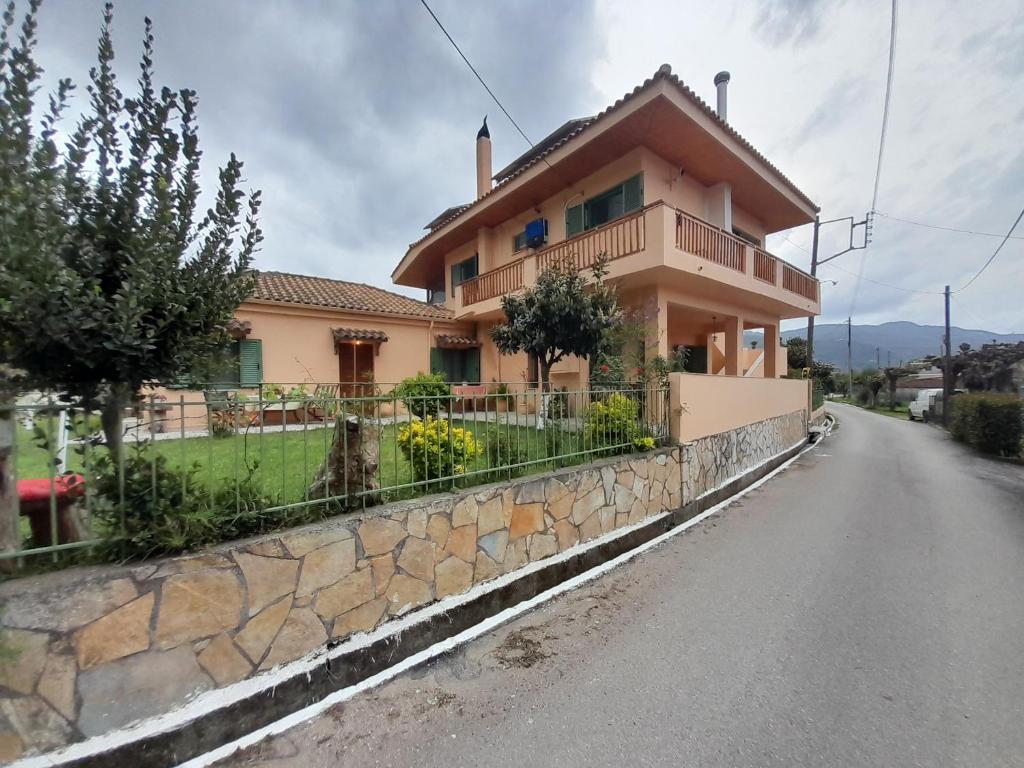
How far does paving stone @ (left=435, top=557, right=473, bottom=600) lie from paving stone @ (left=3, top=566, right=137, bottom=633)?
74.9 inches

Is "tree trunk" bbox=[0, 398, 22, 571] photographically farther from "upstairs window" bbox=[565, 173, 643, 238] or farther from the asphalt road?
"upstairs window" bbox=[565, 173, 643, 238]

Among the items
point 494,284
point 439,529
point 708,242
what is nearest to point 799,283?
point 708,242

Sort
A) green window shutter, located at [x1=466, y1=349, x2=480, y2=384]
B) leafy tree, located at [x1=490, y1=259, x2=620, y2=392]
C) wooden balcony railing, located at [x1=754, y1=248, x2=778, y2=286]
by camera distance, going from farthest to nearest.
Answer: green window shutter, located at [x1=466, y1=349, x2=480, y2=384] → wooden balcony railing, located at [x1=754, y1=248, x2=778, y2=286] → leafy tree, located at [x1=490, y1=259, x2=620, y2=392]

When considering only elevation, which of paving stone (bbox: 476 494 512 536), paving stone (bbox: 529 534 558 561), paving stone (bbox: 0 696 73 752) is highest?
paving stone (bbox: 476 494 512 536)

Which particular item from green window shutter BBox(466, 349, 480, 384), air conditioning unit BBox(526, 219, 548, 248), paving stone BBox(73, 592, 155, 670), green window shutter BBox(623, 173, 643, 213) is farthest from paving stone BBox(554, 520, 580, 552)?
green window shutter BBox(466, 349, 480, 384)

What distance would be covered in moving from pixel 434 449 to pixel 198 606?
6.26 ft

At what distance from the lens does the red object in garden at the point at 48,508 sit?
224 centimetres

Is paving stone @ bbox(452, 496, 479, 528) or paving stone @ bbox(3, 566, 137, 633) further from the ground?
paving stone @ bbox(3, 566, 137, 633)

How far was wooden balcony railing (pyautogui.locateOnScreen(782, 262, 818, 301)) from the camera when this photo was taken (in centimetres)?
1185

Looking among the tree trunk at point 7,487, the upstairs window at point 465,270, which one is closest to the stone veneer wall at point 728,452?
the tree trunk at point 7,487

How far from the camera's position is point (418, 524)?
327 cm

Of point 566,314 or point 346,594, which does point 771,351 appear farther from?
point 346,594

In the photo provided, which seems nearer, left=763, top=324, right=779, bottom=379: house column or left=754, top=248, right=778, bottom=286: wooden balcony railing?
left=754, top=248, right=778, bottom=286: wooden balcony railing

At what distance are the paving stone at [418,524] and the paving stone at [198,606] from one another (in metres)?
1.13
